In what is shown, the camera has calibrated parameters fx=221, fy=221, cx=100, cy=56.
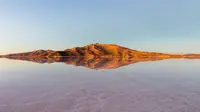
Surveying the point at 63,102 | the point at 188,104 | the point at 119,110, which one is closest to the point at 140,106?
the point at 119,110

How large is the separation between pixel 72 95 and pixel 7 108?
15.1 feet

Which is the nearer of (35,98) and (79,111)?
(79,111)

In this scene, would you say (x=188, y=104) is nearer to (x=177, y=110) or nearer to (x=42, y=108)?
(x=177, y=110)

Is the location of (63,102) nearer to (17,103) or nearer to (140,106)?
(17,103)

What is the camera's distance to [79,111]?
10.0 meters

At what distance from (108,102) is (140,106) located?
6.16 feet

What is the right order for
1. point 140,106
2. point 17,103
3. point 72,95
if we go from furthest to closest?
point 72,95
point 17,103
point 140,106

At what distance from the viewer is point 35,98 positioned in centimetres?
1320

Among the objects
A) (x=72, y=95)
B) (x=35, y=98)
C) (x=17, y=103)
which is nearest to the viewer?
(x=17, y=103)

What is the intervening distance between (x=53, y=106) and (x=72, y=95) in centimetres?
325

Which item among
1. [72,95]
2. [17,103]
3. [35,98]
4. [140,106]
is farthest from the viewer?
[72,95]

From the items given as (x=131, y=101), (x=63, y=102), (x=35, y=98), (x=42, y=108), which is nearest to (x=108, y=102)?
(x=131, y=101)

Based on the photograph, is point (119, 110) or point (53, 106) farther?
point (53, 106)

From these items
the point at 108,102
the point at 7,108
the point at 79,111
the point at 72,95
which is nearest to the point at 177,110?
the point at 108,102
